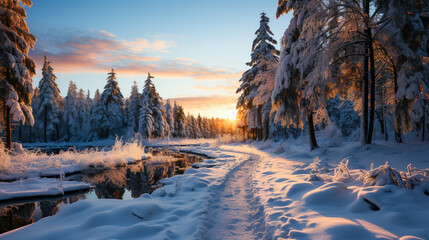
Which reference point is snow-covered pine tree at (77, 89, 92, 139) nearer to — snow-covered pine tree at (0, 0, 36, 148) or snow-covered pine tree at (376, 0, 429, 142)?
snow-covered pine tree at (0, 0, 36, 148)

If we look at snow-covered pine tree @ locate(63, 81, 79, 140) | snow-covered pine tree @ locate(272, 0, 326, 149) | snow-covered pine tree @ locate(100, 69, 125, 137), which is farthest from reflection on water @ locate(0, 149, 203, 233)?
snow-covered pine tree @ locate(63, 81, 79, 140)

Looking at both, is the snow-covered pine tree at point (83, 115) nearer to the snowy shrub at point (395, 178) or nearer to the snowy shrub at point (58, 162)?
the snowy shrub at point (58, 162)

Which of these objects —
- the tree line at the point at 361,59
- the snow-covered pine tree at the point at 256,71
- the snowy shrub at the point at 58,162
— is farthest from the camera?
the snow-covered pine tree at the point at 256,71

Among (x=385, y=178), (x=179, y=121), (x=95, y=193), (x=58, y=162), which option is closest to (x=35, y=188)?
(x=95, y=193)

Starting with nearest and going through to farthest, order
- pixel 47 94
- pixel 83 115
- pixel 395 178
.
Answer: pixel 395 178 → pixel 47 94 → pixel 83 115

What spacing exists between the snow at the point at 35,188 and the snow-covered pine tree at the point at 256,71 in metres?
17.5

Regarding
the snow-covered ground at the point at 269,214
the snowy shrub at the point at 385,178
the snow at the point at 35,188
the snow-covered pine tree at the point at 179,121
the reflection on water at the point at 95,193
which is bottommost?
the reflection on water at the point at 95,193

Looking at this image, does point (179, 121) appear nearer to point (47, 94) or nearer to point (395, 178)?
point (47, 94)

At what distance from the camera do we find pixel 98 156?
13.2m

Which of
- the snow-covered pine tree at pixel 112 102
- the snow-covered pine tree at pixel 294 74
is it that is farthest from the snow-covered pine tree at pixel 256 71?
the snow-covered pine tree at pixel 112 102

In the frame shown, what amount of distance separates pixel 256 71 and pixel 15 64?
21.6 metres

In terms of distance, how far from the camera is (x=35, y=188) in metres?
7.42

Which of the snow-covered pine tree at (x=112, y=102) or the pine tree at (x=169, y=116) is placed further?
the pine tree at (x=169, y=116)

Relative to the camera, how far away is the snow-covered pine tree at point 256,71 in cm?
2413
